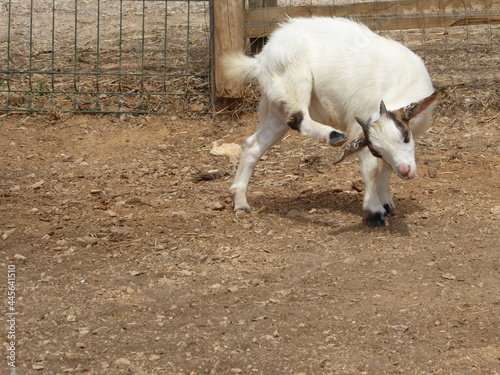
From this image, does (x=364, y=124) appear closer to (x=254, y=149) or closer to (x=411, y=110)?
(x=411, y=110)

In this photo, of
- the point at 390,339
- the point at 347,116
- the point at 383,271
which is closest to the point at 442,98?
the point at 347,116

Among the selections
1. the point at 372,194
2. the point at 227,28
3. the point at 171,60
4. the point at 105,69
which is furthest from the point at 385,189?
the point at 105,69

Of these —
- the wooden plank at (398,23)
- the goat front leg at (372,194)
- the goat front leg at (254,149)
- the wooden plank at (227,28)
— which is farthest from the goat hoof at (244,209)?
the wooden plank at (398,23)

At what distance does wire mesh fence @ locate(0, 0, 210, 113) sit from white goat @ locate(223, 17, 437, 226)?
2876 millimetres

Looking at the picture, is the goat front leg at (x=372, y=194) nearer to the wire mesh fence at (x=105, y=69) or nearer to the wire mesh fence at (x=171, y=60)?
the wire mesh fence at (x=171, y=60)

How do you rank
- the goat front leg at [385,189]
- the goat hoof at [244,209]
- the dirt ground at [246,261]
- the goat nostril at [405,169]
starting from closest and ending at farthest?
the dirt ground at [246,261] → the goat nostril at [405,169] → the goat front leg at [385,189] → the goat hoof at [244,209]

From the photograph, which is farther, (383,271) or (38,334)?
(383,271)

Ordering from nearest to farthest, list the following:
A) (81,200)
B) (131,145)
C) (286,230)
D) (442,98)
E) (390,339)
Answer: (390,339) → (286,230) → (81,200) → (131,145) → (442,98)

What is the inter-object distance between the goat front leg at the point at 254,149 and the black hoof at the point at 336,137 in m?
0.79

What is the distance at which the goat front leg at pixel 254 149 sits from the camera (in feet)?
22.1

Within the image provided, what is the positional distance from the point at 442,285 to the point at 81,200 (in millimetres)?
3297

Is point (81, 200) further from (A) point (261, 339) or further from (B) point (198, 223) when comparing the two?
(A) point (261, 339)

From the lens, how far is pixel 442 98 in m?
9.27

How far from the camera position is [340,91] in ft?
20.9
